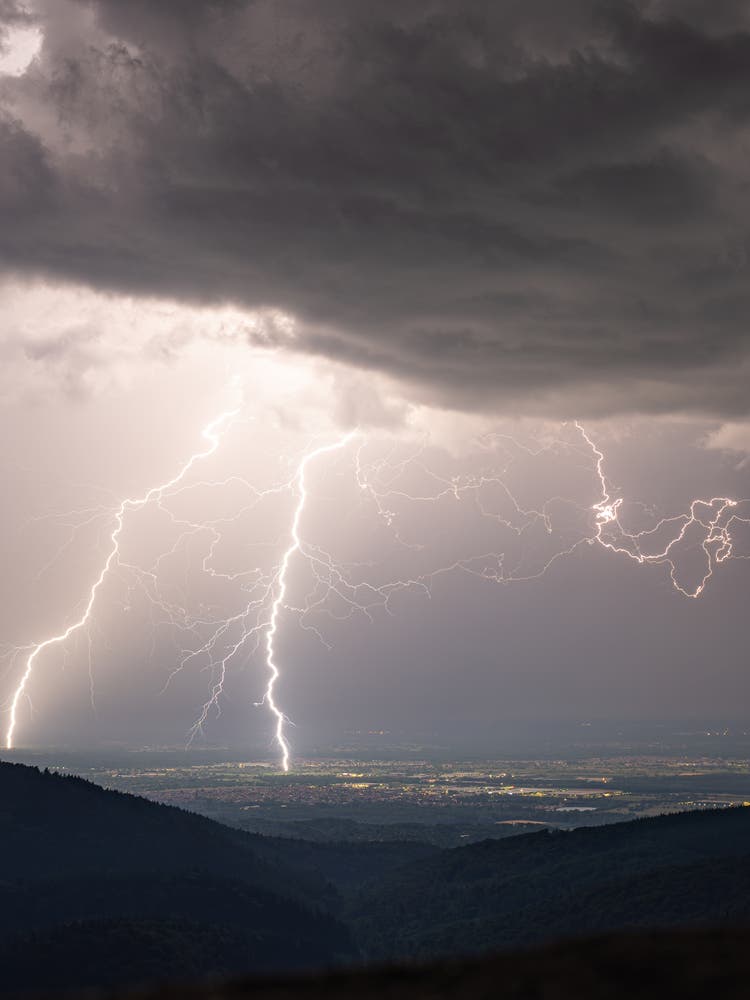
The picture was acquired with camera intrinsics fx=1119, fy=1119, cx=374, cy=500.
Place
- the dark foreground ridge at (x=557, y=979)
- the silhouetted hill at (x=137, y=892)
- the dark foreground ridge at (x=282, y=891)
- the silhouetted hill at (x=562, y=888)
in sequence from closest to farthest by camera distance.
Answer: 1. the dark foreground ridge at (x=557, y=979)
2. the silhouetted hill at (x=137, y=892)
3. the dark foreground ridge at (x=282, y=891)
4. the silhouetted hill at (x=562, y=888)

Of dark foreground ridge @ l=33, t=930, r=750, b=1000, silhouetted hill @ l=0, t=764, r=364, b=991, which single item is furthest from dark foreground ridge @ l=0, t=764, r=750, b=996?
dark foreground ridge @ l=33, t=930, r=750, b=1000

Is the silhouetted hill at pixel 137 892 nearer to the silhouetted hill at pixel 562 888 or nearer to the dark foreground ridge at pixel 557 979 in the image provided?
the silhouetted hill at pixel 562 888

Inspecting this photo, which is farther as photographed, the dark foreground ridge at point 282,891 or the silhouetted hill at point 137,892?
the dark foreground ridge at point 282,891

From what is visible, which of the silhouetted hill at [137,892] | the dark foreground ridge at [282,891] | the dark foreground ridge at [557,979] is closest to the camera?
the dark foreground ridge at [557,979]

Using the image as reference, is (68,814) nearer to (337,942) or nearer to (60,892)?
(60,892)

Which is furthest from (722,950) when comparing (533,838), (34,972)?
(533,838)

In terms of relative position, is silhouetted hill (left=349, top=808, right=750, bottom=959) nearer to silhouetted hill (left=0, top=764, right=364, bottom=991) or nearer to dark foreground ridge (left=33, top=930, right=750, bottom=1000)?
silhouetted hill (left=0, top=764, right=364, bottom=991)

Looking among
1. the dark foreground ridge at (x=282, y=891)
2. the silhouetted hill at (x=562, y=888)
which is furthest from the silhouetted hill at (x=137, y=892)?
the silhouetted hill at (x=562, y=888)
